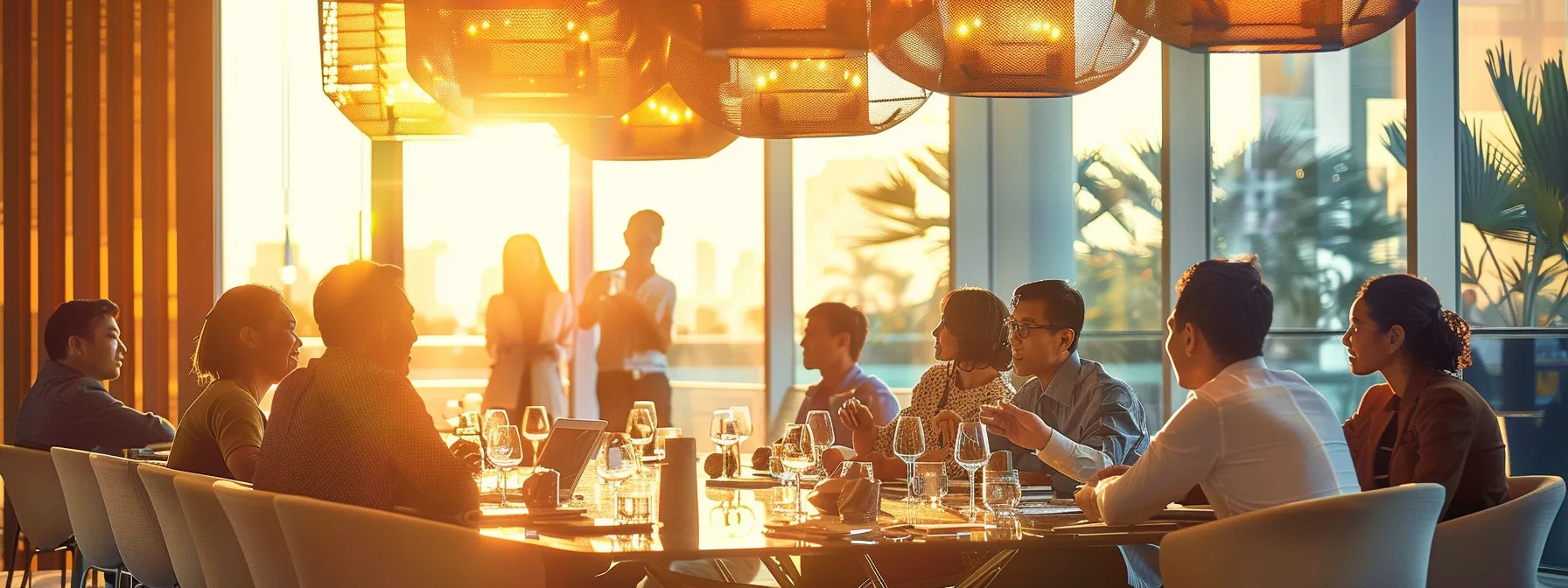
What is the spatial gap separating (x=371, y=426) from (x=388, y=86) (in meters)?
1.19

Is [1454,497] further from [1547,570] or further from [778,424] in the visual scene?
[778,424]

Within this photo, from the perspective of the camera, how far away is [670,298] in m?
7.39

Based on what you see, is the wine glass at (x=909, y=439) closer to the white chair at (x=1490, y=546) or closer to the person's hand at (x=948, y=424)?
the person's hand at (x=948, y=424)

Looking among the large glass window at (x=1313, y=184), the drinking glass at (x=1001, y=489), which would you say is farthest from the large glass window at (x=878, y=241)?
the drinking glass at (x=1001, y=489)

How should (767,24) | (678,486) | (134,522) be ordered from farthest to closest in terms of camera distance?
(134,522) < (678,486) < (767,24)

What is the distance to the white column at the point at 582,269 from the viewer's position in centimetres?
802

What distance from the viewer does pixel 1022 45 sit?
2.71 m

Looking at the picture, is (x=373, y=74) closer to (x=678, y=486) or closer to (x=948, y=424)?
(x=678, y=486)

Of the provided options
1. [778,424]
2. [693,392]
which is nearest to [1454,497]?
[778,424]

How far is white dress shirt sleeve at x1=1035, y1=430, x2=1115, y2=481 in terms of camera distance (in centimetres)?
341

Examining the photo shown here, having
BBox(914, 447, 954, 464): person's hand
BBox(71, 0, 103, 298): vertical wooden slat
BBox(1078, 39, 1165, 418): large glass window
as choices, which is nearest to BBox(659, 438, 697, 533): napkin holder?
BBox(914, 447, 954, 464): person's hand

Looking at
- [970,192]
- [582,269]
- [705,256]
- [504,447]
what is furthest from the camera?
[705,256]

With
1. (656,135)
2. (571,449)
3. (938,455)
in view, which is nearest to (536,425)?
(571,449)

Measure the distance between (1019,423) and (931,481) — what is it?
25 centimetres
